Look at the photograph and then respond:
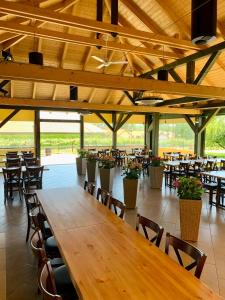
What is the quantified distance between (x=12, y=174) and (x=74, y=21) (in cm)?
434

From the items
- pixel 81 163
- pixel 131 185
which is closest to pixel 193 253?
pixel 131 185

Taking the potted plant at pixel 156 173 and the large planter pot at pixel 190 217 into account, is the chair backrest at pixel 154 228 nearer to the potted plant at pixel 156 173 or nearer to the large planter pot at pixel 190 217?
the large planter pot at pixel 190 217

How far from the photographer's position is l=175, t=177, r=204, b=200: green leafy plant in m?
4.29

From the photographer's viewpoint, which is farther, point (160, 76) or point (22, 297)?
point (160, 76)

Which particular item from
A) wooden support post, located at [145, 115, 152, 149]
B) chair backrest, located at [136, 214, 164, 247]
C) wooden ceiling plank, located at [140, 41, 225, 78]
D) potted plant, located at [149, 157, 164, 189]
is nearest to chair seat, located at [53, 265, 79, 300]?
chair backrest, located at [136, 214, 164, 247]

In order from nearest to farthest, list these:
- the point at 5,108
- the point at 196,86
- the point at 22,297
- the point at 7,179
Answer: the point at 22,297 < the point at 196,86 < the point at 7,179 < the point at 5,108

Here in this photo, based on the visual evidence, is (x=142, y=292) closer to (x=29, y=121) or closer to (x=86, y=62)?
(x=86, y=62)

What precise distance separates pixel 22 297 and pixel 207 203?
5.16 m

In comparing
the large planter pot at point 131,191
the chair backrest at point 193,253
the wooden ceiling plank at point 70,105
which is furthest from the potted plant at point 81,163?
the chair backrest at point 193,253

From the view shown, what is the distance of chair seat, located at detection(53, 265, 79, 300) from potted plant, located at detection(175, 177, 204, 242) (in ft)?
8.11

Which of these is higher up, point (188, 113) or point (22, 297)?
point (188, 113)

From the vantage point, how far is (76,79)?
5.27 meters

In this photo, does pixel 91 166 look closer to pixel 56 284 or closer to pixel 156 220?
pixel 156 220

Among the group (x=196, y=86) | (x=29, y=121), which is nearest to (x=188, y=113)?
(x=196, y=86)
